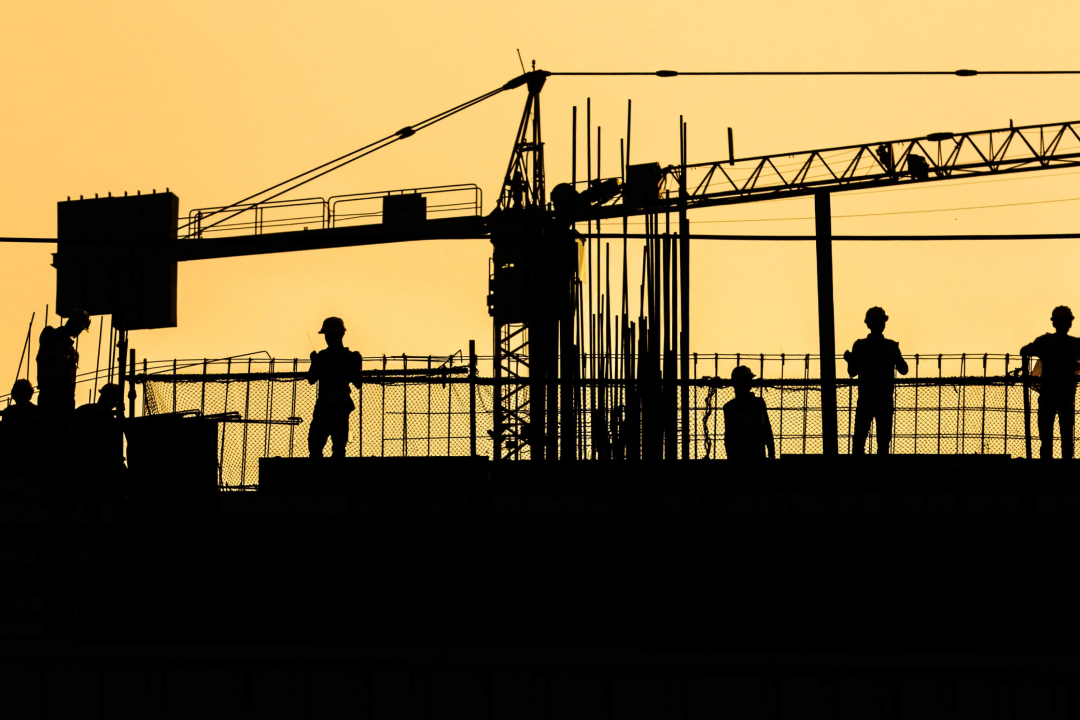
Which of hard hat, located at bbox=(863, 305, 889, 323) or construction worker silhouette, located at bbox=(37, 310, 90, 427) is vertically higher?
hard hat, located at bbox=(863, 305, 889, 323)

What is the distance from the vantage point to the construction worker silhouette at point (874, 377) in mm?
10828

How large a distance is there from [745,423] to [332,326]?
3384 mm

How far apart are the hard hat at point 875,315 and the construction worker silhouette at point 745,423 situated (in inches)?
41.8

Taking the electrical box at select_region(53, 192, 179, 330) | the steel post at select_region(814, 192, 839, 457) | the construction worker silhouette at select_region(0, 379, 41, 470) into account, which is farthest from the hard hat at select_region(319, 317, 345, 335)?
the electrical box at select_region(53, 192, 179, 330)

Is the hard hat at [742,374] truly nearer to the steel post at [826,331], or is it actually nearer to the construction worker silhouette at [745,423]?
the construction worker silhouette at [745,423]

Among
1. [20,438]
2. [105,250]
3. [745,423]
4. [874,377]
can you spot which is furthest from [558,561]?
[105,250]

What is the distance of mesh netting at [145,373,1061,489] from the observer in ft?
39.4

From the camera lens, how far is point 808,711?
18.7 feet

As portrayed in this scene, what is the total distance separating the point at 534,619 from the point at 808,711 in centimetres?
314

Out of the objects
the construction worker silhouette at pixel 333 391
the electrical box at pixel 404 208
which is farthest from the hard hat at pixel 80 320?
the electrical box at pixel 404 208

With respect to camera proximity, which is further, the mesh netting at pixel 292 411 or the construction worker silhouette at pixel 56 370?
the mesh netting at pixel 292 411

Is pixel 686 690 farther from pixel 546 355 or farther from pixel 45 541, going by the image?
pixel 546 355

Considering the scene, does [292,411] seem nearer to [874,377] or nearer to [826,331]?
[826,331]

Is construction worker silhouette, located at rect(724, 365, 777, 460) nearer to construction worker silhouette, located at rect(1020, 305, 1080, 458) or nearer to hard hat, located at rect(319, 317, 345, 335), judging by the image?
construction worker silhouette, located at rect(1020, 305, 1080, 458)
